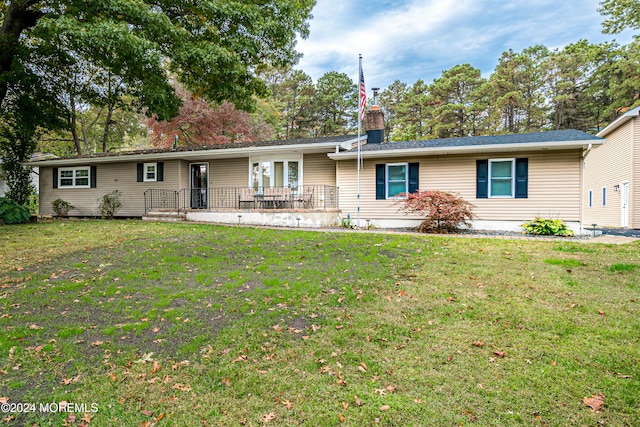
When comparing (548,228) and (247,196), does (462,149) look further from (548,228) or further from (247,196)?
(247,196)

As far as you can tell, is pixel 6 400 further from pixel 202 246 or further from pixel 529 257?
pixel 529 257

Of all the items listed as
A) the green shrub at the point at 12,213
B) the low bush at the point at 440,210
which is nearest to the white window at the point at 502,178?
the low bush at the point at 440,210

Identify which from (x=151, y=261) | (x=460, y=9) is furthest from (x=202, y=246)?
(x=460, y=9)

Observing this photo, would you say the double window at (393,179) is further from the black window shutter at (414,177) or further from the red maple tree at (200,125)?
the red maple tree at (200,125)

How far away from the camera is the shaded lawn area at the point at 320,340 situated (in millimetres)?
2490

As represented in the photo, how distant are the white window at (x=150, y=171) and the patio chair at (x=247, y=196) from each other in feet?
14.2

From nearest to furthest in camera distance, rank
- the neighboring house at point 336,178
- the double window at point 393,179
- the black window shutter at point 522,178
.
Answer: the neighboring house at point 336,178, the black window shutter at point 522,178, the double window at point 393,179

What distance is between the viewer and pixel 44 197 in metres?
17.0

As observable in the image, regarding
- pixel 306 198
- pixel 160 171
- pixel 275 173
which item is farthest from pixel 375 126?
pixel 160 171

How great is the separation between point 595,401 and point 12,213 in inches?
639

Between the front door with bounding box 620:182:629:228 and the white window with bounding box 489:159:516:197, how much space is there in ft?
20.6

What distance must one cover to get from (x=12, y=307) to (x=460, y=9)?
66.2 ft

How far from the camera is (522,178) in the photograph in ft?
36.0

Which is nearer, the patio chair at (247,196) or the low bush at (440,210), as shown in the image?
the low bush at (440,210)
